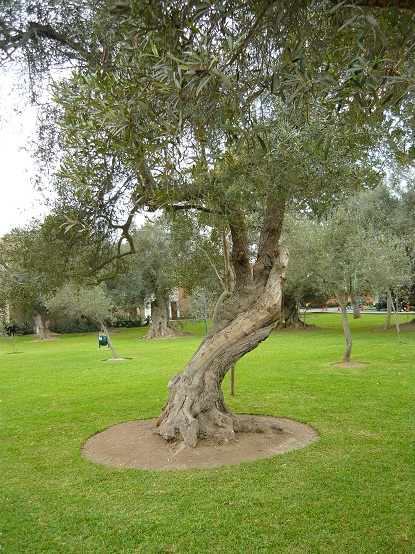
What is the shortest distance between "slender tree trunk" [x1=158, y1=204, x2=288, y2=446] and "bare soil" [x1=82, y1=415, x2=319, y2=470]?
0.20 metres

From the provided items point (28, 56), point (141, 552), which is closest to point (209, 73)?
point (28, 56)

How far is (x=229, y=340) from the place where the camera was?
8.59 metres

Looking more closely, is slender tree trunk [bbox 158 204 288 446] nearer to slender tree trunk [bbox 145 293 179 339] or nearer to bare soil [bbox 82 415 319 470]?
bare soil [bbox 82 415 319 470]

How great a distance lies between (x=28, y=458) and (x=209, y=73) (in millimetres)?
7073

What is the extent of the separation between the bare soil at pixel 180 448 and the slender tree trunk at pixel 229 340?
0.65 ft

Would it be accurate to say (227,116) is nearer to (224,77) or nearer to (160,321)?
(224,77)

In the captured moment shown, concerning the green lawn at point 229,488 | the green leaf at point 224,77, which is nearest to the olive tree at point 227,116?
the green leaf at point 224,77

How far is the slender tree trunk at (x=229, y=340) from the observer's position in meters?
8.30

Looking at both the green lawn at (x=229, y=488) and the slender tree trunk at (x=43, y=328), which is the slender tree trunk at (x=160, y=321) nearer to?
the slender tree trunk at (x=43, y=328)

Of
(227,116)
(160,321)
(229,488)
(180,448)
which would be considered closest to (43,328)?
(160,321)

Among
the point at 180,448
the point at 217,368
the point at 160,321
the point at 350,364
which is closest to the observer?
the point at 180,448

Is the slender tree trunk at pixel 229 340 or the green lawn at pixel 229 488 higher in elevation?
the slender tree trunk at pixel 229 340

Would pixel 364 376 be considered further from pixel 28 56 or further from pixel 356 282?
pixel 28 56

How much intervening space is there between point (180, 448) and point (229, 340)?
6.28 ft
